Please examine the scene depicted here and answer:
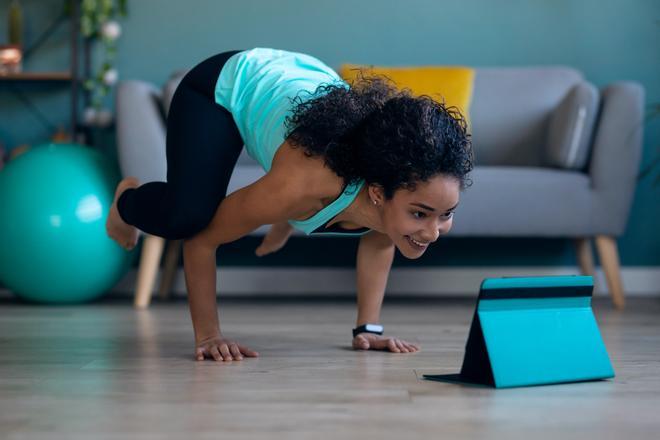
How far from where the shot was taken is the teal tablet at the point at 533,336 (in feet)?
4.92

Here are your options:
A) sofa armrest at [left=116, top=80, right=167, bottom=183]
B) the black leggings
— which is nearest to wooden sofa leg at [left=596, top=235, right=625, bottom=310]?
sofa armrest at [left=116, top=80, right=167, bottom=183]

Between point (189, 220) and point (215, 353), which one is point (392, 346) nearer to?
point (215, 353)

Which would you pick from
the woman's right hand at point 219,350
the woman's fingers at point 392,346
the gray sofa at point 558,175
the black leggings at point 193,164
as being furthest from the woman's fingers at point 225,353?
the gray sofa at point 558,175

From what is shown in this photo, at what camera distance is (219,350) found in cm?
183

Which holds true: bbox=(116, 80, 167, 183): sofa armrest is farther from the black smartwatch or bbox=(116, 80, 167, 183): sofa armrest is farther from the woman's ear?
the woman's ear

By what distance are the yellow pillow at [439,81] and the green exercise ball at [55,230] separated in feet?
3.32

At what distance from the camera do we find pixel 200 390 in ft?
4.83

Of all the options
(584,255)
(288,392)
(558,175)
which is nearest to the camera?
(288,392)

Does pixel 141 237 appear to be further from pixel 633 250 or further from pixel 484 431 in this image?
pixel 484 431

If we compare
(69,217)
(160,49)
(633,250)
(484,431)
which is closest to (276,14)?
(160,49)

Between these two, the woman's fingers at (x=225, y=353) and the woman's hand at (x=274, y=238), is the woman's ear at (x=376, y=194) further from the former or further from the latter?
the woman's hand at (x=274, y=238)

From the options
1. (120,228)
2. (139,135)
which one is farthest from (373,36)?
(120,228)

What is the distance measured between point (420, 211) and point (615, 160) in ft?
5.46

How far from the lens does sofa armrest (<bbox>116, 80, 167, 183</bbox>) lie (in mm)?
3043
